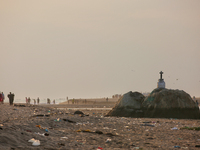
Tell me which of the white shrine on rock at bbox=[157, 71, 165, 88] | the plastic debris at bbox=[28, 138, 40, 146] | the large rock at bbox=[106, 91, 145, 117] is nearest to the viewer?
the plastic debris at bbox=[28, 138, 40, 146]

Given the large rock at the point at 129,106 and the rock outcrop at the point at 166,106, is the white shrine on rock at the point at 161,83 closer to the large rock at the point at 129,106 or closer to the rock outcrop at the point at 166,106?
the rock outcrop at the point at 166,106

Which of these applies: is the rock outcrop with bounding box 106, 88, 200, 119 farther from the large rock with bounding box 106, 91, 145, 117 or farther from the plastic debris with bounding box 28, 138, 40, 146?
the plastic debris with bounding box 28, 138, 40, 146

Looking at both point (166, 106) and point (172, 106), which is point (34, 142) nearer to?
point (166, 106)

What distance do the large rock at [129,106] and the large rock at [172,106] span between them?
997 millimetres

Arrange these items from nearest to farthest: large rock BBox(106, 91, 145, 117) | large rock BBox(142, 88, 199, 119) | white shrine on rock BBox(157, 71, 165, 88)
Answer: large rock BBox(142, 88, 199, 119) < large rock BBox(106, 91, 145, 117) < white shrine on rock BBox(157, 71, 165, 88)

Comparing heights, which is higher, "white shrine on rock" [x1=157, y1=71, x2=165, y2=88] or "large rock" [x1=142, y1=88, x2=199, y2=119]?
"white shrine on rock" [x1=157, y1=71, x2=165, y2=88]

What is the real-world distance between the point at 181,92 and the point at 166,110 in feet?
6.23

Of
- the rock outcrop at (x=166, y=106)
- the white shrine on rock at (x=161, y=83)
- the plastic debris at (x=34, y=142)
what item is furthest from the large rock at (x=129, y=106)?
the plastic debris at (x=34, y=142)

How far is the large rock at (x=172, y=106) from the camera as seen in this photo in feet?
69.5

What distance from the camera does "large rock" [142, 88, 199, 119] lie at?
21.2m

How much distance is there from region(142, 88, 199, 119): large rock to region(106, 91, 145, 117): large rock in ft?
3.27

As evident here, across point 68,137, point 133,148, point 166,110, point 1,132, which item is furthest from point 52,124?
point 166,110

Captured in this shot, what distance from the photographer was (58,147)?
8.48 m

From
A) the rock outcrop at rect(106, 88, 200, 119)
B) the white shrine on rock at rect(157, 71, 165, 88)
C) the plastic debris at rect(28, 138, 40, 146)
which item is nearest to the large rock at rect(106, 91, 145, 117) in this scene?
the rock outcrop at rect(106, 88, 200, 119)
